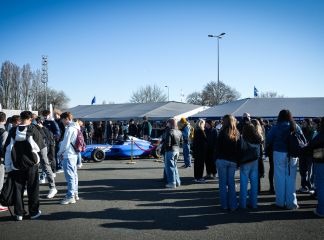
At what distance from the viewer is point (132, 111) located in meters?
39.8

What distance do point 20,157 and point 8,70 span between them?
68262 millimetres

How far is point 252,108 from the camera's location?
2967 centimetres

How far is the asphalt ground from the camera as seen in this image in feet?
17.4

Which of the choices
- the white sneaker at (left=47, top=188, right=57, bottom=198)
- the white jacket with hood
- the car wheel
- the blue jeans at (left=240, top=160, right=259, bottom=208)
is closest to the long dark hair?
the blue jeans at (left=240, top=160, right=259, bottom=208)

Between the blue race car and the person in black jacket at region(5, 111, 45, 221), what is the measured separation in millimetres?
9658

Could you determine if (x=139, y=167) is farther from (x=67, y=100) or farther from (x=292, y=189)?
(x=67, y=100)

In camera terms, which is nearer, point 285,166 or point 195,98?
point 285,166

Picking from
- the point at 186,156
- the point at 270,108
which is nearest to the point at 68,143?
the point at 186,156

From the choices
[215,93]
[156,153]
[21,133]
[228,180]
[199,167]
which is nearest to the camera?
[21,133]

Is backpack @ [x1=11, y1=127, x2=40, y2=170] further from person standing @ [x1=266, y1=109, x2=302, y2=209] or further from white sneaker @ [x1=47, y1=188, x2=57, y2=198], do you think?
person standing @ [x1=266, y1=109, x2=302, y2=209]

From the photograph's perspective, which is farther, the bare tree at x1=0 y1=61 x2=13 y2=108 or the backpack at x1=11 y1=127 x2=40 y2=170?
the bare tree at x1=0 y1=61 x2=13 y2=108

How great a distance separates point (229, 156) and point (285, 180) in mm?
1284

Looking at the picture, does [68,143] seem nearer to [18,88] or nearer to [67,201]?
[67,201]

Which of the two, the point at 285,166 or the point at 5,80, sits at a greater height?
the point at 5,80
